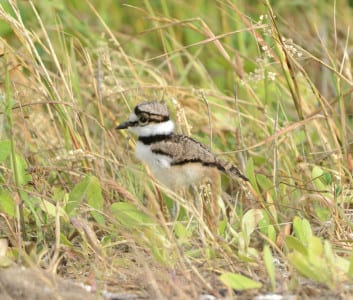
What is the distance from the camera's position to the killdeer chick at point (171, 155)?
148 inches

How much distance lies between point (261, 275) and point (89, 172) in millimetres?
1162

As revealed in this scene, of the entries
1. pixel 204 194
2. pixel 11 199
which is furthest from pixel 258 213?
pixel 11 199

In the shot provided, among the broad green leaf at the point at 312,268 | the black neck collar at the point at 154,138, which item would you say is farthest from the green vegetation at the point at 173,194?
the black neck collar at the point at 154,138

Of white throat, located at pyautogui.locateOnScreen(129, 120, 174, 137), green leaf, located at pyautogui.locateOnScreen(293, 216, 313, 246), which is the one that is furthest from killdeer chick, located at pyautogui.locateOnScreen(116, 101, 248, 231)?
green leaf, located at pyautogui.locateOnScreen(293, 216, 313, 246)

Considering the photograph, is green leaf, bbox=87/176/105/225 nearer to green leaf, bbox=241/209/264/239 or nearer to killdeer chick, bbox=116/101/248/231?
killdeer chick, bbox=116/101/248/231

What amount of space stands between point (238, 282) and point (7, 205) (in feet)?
3.38

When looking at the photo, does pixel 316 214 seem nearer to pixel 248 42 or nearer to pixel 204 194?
pixel 204 194

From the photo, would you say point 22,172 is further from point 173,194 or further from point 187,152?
point 173,194

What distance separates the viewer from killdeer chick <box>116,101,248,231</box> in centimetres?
375

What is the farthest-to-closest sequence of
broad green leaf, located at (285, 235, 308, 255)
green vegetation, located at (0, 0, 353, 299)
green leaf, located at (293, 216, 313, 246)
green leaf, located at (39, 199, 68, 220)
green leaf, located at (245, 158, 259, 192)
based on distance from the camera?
1. green leaf, located at (245, 158, 259, 192)
2. green leaf, located at (39, 199, 68, 220)
3. green leaf, located at (293, 216, 313, 246)
4. broad green leaf, located at (285, 235, 308, 255)
5. green vegetation, located at (0, 0, 353, 299)

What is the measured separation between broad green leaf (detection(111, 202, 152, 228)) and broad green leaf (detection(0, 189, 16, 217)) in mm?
380

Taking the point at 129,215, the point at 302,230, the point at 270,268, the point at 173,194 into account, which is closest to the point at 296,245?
the point at 302,230

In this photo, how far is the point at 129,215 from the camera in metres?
3.49

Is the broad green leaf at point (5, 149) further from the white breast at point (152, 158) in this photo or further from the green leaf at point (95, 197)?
the white breast at point (152, 158)
